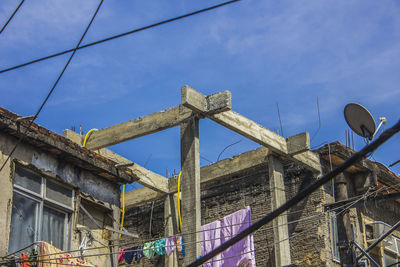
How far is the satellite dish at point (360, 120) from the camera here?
36.1 feet

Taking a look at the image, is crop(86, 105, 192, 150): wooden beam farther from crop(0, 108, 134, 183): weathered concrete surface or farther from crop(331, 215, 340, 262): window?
crop(331, 215, 340, 262): window

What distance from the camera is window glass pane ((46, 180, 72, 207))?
12.9 m

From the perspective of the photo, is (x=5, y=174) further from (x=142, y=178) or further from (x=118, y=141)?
(x=142, y=178)

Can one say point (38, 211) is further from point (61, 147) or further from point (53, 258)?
point (61, 147)

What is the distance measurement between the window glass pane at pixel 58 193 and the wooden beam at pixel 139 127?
2.44 meters

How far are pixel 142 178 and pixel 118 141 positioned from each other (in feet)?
5.34

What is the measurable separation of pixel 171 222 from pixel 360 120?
725 cm

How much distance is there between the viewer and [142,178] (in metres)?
16.9

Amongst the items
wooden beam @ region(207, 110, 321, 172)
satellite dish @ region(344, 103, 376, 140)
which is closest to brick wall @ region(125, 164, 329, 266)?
wooden beam @ region(207, 110, 321, 172)

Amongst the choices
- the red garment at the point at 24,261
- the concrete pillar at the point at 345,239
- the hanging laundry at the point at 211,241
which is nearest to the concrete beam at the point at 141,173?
the hanging laundry at the point at 211,241

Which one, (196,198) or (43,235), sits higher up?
(196,198)

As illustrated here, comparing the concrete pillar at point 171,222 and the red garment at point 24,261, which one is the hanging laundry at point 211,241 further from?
the red garment at point 24,261

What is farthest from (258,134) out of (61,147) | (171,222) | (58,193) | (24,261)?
(24,261)

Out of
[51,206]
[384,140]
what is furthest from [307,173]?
[384,140]
